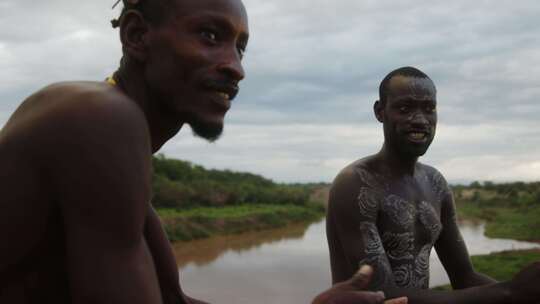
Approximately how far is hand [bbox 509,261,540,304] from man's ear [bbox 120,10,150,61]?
2.22 metres

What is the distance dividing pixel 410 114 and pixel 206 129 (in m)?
2.00

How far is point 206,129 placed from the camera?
170cm

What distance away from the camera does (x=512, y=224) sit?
1453 inches

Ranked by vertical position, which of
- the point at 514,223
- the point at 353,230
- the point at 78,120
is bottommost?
the point at 514,223

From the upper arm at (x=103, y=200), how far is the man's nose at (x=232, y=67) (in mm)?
321

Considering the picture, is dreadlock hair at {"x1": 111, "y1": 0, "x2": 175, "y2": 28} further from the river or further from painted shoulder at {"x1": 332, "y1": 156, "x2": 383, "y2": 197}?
the river

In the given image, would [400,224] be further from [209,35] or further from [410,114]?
[209,35]

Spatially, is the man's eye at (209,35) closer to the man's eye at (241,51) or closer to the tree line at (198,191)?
the man's eye at (241,51)

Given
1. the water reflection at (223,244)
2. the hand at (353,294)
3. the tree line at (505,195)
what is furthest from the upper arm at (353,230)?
the tree line at (505,195)

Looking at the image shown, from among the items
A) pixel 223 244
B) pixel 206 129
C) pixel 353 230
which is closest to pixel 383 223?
pixel 353 230

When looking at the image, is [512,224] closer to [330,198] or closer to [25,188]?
[330,198]

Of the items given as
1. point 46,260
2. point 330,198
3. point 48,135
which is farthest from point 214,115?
point 330,198

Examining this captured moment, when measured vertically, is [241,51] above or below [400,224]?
above

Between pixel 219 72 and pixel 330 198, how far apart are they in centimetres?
207
